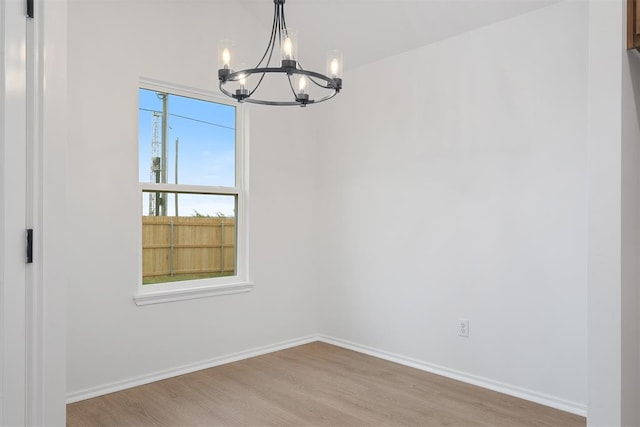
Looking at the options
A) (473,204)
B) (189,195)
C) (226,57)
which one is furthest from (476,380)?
(226,57)

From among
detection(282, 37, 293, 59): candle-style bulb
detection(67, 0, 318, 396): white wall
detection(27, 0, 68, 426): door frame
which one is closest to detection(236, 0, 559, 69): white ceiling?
detection(67, 0, 318, 396): white wall

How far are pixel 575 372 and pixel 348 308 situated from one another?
194 centimetres

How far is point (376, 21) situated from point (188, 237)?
7.43 ft

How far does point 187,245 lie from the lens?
155 inches

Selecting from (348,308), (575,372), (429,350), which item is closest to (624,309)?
(575,372)

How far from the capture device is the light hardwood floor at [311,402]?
9.42ft

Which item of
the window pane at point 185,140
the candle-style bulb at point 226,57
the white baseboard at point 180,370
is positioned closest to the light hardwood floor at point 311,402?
the white baseboard at point 180,370

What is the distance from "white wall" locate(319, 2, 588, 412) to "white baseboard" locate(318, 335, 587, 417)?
2 centimetres

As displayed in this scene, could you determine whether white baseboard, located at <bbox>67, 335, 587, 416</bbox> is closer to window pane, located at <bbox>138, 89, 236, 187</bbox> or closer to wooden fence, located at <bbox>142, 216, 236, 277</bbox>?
wooden fence, located at <bbox>142, 216, 236, 277</bbox>

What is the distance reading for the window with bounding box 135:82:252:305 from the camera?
12.1 feet

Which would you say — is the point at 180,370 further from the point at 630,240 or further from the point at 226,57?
the point at 630,240

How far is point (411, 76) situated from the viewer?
3916 mm

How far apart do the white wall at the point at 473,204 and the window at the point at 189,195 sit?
947 millimetres

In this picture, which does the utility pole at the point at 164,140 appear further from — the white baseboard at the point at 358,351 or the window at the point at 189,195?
the white baseboard at the point at 358,351
